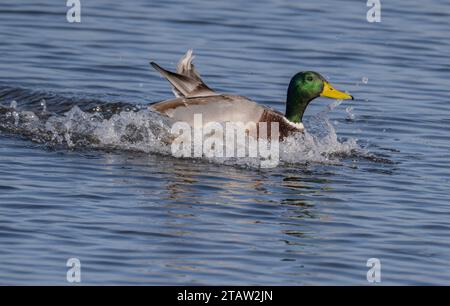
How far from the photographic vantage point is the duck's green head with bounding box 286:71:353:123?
11.0 metres

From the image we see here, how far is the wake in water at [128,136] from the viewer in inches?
416

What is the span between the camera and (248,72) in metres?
14.3

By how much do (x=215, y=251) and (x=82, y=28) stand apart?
877 cm

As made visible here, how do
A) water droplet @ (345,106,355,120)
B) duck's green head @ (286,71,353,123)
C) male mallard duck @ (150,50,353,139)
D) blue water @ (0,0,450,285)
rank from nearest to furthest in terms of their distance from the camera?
blue water @ (0,0,450,285), male mallard duck @ (150,50,353,139), duck's green head @ (286,71,353,123), water droplet @ (345,106,355,120)

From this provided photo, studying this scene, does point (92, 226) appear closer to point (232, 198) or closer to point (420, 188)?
point (232, 198)

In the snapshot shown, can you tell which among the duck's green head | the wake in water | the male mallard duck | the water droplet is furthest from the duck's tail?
the water droplet

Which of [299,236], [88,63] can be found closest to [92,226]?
[299,236]

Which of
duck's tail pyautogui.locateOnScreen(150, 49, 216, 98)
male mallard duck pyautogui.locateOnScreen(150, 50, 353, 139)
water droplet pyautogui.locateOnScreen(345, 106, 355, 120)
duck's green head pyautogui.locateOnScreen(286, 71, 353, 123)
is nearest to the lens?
male mallard duck pyautogui.locateOnScreen(150, 50, 353, 139)

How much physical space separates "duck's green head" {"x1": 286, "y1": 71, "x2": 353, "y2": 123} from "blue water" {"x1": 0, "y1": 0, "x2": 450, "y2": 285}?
1.25ft

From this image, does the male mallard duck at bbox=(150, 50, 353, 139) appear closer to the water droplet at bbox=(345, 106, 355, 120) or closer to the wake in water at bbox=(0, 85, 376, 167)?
the wake in water at bbox=(0, 85, 376, 167)

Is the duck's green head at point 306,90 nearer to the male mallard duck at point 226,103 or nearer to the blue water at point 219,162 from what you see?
the male mallard duck at point 226,103

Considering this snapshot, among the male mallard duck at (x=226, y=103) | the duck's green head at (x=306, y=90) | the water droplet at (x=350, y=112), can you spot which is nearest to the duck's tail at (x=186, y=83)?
the male mallard duck at (x=226, y=103)

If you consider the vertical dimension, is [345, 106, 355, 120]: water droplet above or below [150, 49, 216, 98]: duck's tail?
below
